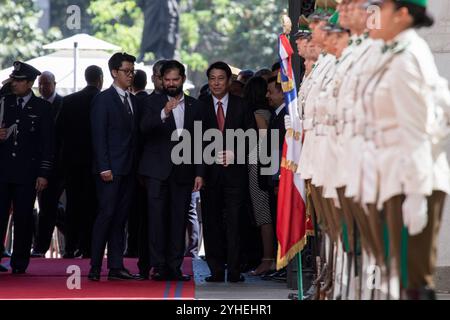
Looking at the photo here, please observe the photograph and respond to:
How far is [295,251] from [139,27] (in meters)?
45.3

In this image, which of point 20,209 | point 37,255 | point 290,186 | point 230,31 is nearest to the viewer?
point 290,186

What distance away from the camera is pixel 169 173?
15.7m

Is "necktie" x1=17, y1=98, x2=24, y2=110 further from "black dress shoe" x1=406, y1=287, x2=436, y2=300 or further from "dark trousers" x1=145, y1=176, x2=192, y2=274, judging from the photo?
"black dress shoe" x1=406, y1=287, x2=436, y2=300

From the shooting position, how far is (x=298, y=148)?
13484 millimetres

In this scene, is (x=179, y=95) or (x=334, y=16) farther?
(x=179, y=95)

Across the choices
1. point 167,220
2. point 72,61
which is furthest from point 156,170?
point 72,61

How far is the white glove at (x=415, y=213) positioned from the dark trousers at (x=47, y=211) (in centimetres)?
1053

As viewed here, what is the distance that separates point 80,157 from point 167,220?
319 cm

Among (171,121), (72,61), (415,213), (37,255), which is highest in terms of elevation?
(72,61)

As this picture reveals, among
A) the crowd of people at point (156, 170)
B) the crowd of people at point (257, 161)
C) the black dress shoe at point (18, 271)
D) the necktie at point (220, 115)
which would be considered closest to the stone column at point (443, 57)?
the crowd of people at point (257, 161)

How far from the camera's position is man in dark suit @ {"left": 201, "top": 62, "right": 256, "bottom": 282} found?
628 inches

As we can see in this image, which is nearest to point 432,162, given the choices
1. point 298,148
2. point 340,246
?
point 340,246

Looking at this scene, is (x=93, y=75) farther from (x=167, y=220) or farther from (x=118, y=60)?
(x=167, y=220)
